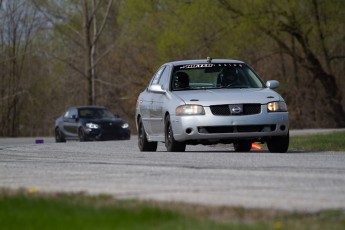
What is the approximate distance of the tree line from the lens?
48438mm

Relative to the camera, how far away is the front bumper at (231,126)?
18.8 metres

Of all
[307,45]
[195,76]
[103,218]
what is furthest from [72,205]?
[307,45]

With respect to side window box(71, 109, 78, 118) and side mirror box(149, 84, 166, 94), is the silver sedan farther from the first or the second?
side window box(71, 109, 78, 118)

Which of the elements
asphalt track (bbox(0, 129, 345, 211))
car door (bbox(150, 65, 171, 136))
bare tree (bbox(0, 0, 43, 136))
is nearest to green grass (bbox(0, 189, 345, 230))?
asphalt track (bbox(0, 129, 345, 211))

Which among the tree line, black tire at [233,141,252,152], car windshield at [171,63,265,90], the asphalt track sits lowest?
the asphalt track

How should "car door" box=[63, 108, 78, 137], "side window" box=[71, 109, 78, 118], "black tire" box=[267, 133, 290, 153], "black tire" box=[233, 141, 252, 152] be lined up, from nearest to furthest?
"black tire" box=[267, 133, 290, 153] → "black tire" box=[233, 141, 252, 152] → "car door" box=[63, 108, 78, 137] → "side window" box=[71, 109, 78, 118]

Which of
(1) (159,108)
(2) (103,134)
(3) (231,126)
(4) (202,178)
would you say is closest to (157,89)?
(1) (159,108)

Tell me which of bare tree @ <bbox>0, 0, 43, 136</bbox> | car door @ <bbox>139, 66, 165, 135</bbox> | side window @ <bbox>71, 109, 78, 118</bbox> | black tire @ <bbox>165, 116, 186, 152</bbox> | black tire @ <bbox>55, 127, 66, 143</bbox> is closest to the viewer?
black tire @ <bbox>165, 116, 186, 152</bbox>

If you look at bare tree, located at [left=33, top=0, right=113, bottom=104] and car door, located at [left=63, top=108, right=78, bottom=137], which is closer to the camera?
car door, located at [left=63, top=108, right=78, bottom=137]

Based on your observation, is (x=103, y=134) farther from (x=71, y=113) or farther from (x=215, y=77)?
(x=215, y=77)

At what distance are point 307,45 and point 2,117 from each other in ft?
81.7

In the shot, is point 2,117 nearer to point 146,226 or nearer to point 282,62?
point 282,62

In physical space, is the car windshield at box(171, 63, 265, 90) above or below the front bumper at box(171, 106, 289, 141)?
above

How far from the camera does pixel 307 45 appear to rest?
162ft
